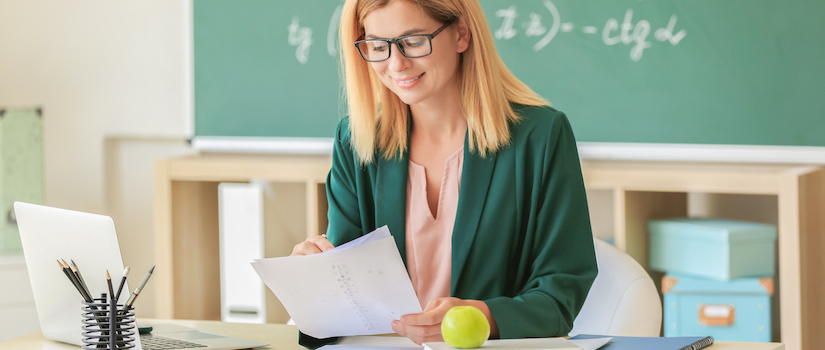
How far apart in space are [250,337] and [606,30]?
57.5 inches

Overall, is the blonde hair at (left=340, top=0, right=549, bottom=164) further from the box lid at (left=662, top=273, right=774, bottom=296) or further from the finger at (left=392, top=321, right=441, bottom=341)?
the box lid at (left=662, top=273, right=774, bottom=296)

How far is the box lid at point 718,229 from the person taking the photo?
76.8 inches

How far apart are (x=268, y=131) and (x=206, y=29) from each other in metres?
0.42

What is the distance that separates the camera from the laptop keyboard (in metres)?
1.20

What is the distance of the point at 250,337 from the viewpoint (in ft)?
4.24

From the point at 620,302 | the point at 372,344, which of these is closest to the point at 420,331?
the point at 372,344

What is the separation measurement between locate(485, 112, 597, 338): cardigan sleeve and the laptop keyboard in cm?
50

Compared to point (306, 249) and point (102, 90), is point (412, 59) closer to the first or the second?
point (306, 249)

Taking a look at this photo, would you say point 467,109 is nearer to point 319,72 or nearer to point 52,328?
point 52,328

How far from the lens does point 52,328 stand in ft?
3.95

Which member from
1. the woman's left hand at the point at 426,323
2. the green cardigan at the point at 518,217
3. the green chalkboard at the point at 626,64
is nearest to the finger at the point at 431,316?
the woman's left hand at the point at 426,323

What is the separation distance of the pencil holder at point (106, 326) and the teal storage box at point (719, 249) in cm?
149

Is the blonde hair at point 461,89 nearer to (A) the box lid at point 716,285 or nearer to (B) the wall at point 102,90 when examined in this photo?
(A) the box lid at point 716,285

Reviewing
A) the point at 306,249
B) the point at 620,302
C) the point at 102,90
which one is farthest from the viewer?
the point at 102,90
